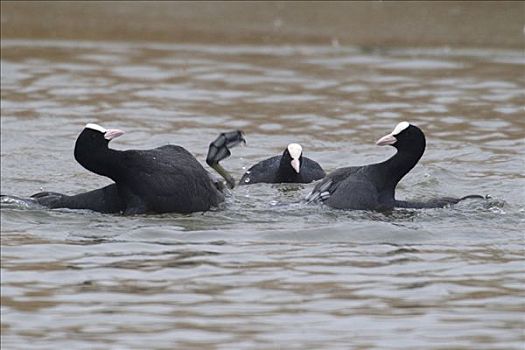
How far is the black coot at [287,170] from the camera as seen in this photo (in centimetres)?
1188

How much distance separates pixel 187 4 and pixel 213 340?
13.5m

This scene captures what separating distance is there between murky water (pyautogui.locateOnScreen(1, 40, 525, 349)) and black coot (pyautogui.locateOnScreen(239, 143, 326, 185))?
0.16 metres

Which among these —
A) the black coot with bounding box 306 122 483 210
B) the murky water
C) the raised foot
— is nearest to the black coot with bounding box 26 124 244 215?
the murky water

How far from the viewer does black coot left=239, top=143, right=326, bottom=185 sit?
39.0 ft

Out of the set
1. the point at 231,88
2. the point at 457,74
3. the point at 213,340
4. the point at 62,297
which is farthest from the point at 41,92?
the point at 213,340

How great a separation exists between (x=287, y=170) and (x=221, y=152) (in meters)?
0.55

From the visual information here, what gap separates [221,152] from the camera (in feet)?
39.1

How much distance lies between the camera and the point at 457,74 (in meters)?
17.1

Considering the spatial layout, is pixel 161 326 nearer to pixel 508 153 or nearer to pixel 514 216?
pixel 514 216

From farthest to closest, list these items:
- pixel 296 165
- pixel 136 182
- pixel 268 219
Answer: pixel 296 165 → pixel 136 182 → pixel 268 219

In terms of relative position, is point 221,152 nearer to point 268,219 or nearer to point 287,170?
point 287,170

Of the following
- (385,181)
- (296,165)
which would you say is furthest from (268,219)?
(296,165)

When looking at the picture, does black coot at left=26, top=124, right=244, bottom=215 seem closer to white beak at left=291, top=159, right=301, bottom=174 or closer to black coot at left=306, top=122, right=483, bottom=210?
black coot at left=306, top=122, right=483, bottom=210

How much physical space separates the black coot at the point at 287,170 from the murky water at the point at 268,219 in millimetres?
161
